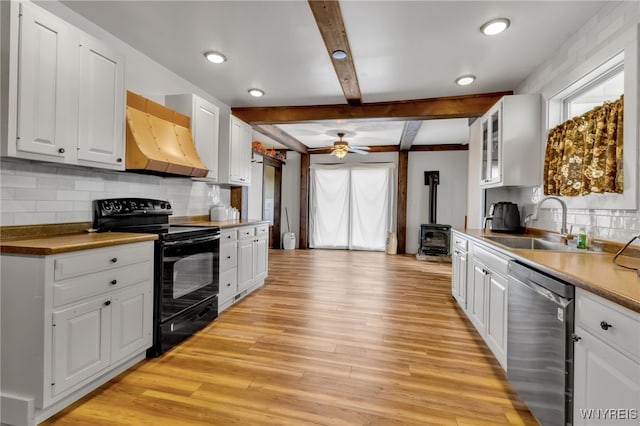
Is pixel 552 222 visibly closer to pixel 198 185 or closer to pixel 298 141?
pixel 198 185

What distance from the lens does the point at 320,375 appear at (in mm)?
2031

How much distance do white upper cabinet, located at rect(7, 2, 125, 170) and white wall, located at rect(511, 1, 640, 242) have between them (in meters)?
3.31

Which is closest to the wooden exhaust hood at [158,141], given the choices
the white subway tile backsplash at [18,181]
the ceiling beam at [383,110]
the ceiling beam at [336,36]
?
the white subway tile backsplash at [18,181]

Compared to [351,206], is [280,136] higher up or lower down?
higher up

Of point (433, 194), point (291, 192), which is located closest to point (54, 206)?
point (291, 192)

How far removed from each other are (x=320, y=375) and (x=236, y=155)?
293 cm

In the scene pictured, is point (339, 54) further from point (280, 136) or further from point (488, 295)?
point (280, 136)

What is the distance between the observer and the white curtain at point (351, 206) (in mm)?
7426

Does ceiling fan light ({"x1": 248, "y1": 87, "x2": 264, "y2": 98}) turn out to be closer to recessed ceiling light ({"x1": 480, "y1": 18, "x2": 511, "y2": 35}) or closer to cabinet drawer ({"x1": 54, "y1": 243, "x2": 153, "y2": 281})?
cabinet drawer ({"x1": 54, "y1": 243, "x2": 153, "y2": 281})

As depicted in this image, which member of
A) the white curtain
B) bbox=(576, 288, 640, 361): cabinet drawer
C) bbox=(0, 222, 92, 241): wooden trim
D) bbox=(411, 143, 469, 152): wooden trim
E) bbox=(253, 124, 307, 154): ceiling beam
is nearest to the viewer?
bbox=(576, 288, 640, 361): cabinet drawer

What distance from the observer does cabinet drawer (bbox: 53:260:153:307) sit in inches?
62.4

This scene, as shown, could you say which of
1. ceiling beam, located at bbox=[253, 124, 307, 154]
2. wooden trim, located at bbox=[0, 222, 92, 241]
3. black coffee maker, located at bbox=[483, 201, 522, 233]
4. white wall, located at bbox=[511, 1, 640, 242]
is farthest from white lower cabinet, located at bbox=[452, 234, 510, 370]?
ceiling beam, located at bbox=[253, 124, 307, 154]

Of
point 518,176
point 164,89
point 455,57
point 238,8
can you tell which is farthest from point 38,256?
point 518,176

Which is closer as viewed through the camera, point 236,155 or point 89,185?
point 89,185
